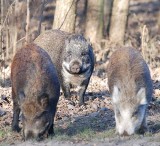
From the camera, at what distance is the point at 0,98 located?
1266 cm

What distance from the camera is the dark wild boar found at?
1282 centimetres

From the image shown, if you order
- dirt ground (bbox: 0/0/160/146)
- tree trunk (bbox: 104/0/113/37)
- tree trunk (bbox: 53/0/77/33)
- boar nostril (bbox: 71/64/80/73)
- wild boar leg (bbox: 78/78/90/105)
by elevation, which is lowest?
dirt ground (bbox: 0/0/160/146)

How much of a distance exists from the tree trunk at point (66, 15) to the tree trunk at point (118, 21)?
534 cm

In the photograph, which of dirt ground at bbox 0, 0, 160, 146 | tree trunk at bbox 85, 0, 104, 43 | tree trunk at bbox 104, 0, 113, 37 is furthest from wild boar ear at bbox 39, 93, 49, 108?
tree trunk at bbox 104, 0, 113, 37

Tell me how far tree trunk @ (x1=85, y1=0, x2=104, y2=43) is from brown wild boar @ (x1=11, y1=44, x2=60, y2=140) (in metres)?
11.6

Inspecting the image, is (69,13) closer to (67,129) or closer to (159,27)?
(67,129)

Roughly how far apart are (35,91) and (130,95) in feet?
4.61

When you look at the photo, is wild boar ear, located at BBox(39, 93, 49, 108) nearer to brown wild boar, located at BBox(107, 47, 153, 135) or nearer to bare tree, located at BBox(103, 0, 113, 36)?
brown wild boar, located at BBox(107, 47, 153, 135)

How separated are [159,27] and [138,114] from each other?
16.7 meters

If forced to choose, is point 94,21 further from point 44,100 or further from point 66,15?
point 44,100

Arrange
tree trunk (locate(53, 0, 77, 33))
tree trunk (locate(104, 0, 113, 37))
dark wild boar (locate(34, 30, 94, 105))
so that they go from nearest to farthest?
dark wild boar (locate(34, 30, 94, 105)), tree trunk (locate(53, 0, 77, 33)), tree trunk (locate(104, 0, 113, 37))

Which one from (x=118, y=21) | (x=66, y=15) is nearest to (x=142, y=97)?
(x=66, y=15)

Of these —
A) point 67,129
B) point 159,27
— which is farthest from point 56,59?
point 159,27

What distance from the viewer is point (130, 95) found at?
9.98m
